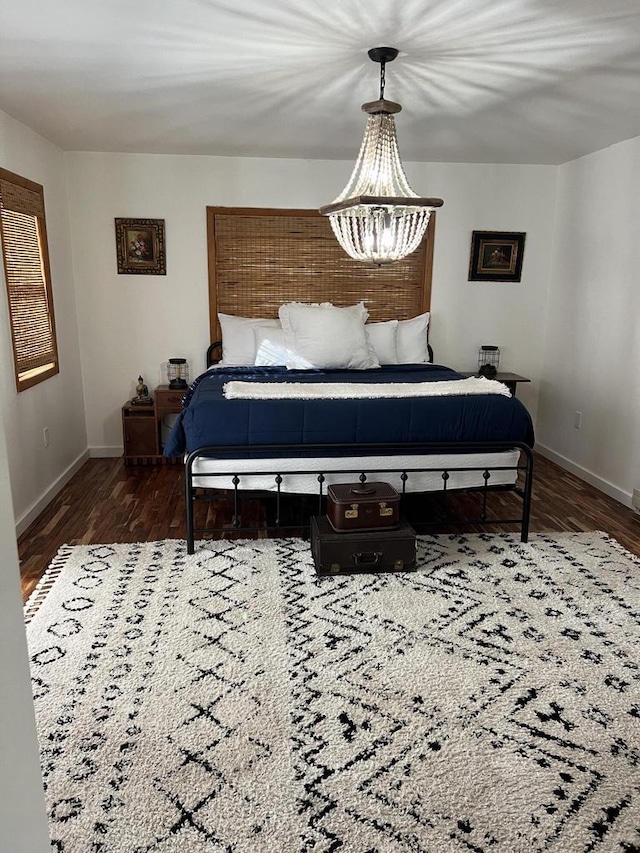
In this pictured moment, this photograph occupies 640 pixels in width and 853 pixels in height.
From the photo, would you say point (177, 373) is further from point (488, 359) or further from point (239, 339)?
point (488, 359)

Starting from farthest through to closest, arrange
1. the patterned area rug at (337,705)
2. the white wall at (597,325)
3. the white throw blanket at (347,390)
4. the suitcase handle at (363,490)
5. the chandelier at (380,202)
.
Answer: the white wall at (597,325) < the white throw blanket at (347,390) < the suitcase handle at (363,490) < the chandelier at (380,202) < the patterned area rug at (337,705)

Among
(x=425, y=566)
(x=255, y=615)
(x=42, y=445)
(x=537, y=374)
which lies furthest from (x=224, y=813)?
(x=537, y=374)

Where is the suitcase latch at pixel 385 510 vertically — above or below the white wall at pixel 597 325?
below

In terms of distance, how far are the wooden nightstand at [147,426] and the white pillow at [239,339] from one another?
18.6 inches

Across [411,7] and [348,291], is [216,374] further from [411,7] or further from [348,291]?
[411,7]

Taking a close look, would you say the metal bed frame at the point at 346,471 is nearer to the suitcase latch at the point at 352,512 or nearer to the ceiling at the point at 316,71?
the suitcase latch at the point at 352,512

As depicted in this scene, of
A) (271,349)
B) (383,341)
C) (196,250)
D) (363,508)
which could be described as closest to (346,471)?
(363,508)

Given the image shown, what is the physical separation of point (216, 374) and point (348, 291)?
1484 millimetres

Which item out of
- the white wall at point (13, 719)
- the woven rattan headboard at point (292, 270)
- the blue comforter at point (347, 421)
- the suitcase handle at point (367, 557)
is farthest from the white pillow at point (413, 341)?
the white wall at point (13, 719)

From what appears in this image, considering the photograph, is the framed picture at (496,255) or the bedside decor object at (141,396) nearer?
the bedside decor object at (141,396)

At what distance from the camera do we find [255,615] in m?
2.59

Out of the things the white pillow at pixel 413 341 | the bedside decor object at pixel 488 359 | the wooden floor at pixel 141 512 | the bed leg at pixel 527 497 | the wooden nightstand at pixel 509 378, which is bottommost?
the wooden floor at pixel 141 512

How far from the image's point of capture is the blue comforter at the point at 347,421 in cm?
323

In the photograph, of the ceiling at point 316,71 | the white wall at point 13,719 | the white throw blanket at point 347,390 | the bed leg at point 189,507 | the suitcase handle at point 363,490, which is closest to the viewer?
the white wall at point 13,719
